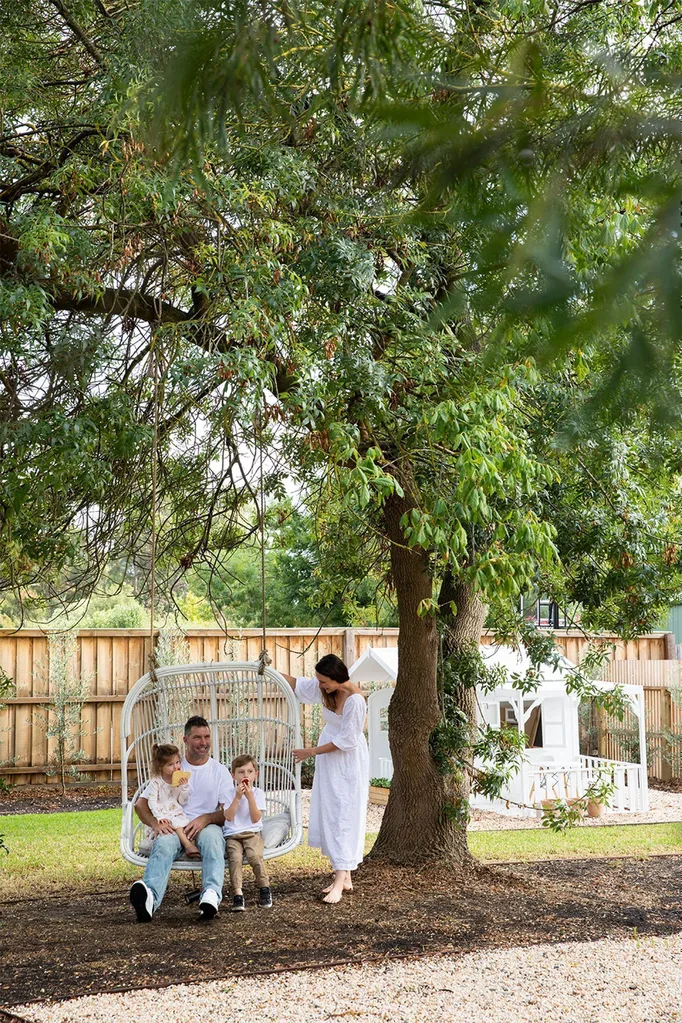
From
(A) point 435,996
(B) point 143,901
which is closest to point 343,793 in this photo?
(B) point 143,901

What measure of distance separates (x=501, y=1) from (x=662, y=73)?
3666mm

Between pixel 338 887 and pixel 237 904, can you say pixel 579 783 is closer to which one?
pixel 338 887

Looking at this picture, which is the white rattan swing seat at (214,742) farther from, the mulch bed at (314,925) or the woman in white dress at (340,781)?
the mulch bed at (314,925)

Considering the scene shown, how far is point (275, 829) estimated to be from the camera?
5.65 metres

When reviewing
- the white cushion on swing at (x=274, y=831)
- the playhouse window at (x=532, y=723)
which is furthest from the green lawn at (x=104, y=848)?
the playhouse window at (x=532, y=723)

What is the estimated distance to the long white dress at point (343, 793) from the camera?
19.0 ft

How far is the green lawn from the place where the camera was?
6836mm

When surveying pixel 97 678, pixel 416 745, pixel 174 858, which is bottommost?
pixel 174 858

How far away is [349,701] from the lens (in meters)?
5.90

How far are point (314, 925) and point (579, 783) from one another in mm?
5619

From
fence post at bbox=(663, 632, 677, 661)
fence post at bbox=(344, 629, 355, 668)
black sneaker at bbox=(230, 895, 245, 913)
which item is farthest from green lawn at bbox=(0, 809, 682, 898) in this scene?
fence post at bbox=(663, 632, 677, 661)

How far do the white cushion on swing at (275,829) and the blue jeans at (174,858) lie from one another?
0.32m

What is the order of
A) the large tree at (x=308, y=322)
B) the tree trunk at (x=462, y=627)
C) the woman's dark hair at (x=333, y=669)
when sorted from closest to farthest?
the large tree at (x=308, y=322) → the woman's dark hair at (x=333, y=669) → the tree trunk at (x=462, y=627)

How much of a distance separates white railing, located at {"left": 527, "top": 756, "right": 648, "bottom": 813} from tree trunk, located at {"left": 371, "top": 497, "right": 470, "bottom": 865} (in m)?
3.67
